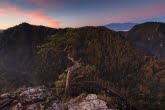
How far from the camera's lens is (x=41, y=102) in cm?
2184

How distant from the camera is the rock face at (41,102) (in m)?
20.3

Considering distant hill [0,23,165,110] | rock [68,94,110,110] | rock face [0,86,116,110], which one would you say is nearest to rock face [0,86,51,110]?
rock face [0,86,116,110]

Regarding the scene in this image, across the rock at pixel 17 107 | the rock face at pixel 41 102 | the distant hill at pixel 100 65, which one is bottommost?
the distant hill at pixel 100 65

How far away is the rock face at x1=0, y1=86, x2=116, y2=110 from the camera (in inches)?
801

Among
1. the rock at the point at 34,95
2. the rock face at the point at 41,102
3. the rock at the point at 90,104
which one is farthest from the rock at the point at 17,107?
the rock at the point at 90,104

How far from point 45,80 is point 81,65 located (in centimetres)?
10243

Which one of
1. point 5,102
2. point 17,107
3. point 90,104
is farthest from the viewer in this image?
point 5,102

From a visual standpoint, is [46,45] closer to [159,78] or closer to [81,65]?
[81,65]

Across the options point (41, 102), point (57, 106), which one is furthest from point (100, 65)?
point (57, 106)

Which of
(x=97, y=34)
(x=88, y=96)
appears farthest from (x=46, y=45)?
(x=97, y=34)

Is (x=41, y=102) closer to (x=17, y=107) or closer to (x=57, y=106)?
(x=57, y=106)

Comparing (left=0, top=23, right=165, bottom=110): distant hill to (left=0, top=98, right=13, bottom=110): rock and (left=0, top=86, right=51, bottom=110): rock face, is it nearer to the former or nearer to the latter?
(left=0, top=86, right=51, bottom=110): rock face

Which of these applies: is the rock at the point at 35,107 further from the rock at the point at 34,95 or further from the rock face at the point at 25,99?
the rock at the point at 34,95

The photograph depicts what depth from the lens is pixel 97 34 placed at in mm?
183250
